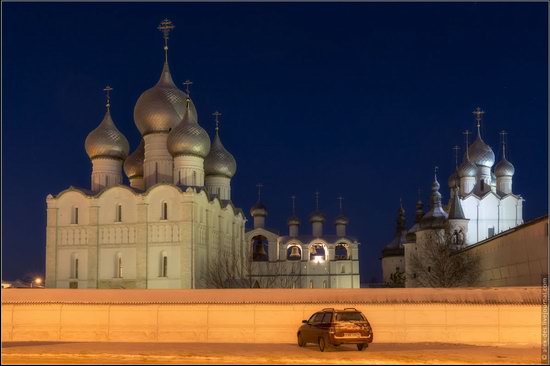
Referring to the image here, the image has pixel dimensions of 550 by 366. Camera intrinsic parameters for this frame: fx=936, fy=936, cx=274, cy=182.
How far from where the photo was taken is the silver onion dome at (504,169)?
224ft

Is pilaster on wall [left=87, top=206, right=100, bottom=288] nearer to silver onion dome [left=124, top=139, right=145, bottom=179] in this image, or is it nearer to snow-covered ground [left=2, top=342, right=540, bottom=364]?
silver onion dome [left=124, top=139, right=145, bottom=179]

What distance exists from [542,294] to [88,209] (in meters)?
33.1

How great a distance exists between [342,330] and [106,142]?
36.7m

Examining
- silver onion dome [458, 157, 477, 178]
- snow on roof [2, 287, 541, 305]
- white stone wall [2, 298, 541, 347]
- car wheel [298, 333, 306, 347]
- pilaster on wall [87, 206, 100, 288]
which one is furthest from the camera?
silver onion dome [458, 157, 477, 178]

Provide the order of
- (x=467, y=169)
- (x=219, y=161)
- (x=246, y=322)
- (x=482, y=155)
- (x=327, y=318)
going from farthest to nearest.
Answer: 1. (x=482, y=155)
2. (x=467, y=169)
3. (x=219, y=161)
4. (x=246, y=322)
5. (x=327, y=318)

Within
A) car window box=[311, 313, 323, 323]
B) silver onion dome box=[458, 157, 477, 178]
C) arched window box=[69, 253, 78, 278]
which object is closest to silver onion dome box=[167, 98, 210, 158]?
arched window box=[69, 253, 78, 278]

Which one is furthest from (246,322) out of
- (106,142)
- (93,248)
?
(106,142)

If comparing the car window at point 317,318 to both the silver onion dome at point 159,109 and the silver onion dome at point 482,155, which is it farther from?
the silver onion dome at point 482,155

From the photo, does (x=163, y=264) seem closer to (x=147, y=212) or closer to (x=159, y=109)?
(x=147, y=212)

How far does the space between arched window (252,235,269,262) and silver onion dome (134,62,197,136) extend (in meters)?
22.4

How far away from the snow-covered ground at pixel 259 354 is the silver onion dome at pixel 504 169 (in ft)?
157

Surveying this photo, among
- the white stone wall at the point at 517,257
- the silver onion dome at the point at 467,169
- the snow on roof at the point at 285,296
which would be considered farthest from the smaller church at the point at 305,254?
the snow on roof at the point at 285,296

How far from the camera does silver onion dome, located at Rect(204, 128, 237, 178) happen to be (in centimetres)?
5856

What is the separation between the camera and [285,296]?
78.6 ft
